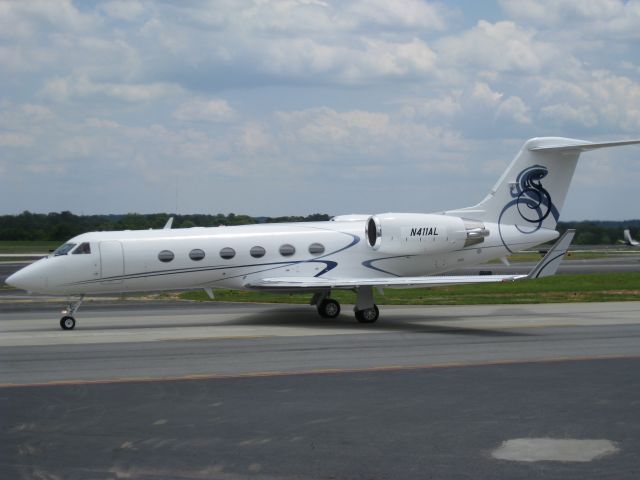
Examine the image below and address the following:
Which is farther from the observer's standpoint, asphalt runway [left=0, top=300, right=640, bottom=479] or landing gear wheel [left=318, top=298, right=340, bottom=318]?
landing gear wheel [left=318, top=298, right=340, bottom=318]

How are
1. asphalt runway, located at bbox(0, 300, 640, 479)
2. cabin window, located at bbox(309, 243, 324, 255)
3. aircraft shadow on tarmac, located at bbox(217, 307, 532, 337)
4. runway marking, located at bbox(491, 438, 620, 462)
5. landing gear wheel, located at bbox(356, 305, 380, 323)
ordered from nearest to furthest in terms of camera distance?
asphalt runway, located at bbox(0, 300, 640, 479) < runway marking, located at bbox(491, 438, 620, 462) < aircraft shadow on tarmac, located at bbox(217, 307, 532, 337) < landing gear wheel, located at bbox(356, 305, 380, 323) < cabin window, located at bbox(309, 243, 324, 255)

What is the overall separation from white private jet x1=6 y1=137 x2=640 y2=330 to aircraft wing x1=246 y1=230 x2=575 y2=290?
3 centimetres

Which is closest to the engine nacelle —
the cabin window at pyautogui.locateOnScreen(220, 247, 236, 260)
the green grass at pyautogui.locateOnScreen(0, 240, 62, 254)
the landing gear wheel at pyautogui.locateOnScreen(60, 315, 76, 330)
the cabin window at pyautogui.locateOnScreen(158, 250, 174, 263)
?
the cabin window at pyautogui.locateOnScreen(220, 247, 236, 260)

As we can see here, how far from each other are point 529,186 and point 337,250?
21.4ft

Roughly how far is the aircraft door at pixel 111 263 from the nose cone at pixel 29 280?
1.64 meters

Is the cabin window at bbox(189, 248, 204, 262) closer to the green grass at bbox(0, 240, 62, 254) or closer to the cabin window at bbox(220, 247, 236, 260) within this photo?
the cabin window at bbox(220, 247, 236, 260)

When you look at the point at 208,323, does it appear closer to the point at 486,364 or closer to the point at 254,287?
the point at 254,287

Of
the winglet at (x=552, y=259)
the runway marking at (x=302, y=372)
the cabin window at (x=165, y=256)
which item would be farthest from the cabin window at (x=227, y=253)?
the runway marking at (x=302, y=372)

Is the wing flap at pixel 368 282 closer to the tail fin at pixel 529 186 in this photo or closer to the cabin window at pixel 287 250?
the cabin window at pixel 287 250

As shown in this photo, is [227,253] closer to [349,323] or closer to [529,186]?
[349,323]

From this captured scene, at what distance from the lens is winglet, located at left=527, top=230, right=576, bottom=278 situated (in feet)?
74.7

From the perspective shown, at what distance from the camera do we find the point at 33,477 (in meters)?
9.47

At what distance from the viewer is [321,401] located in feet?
45.0

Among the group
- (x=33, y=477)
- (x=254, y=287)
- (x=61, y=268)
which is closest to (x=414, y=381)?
(x=33, y=477)
